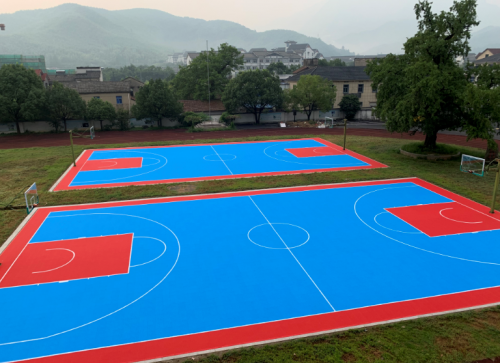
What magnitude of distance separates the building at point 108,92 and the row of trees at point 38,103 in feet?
16.0

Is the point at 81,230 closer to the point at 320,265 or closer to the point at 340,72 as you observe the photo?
the point at 320,265

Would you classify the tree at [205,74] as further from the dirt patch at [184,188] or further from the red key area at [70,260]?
the red key area at [70,260]

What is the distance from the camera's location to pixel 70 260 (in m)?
13.6

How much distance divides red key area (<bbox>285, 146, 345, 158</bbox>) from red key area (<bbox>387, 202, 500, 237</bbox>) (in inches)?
495

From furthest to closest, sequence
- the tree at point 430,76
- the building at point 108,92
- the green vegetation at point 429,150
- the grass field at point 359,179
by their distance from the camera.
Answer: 1. the building at point 108,92
2. the green vegetation at point 429,150
3. the tree at point 430,76
4. the grass field at point 359,179

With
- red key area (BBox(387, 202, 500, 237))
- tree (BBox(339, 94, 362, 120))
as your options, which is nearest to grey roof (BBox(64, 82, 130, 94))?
tree (BBox(339, 94, 362, 120))

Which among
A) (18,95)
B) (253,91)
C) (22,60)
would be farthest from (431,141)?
(22,60)

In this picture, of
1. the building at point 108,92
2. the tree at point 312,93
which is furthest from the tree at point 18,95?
the tree at point 312,93

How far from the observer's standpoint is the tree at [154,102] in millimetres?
43531

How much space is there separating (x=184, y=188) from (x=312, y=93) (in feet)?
97.9

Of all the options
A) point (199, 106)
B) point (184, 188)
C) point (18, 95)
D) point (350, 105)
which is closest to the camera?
point (184, 188)

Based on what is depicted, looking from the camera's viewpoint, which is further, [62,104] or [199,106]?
[199,106]

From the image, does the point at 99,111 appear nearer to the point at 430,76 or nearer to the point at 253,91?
the point at 253,91

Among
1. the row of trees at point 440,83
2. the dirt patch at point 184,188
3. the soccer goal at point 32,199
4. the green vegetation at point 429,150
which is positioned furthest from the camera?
the green vegetation at point 429,150
